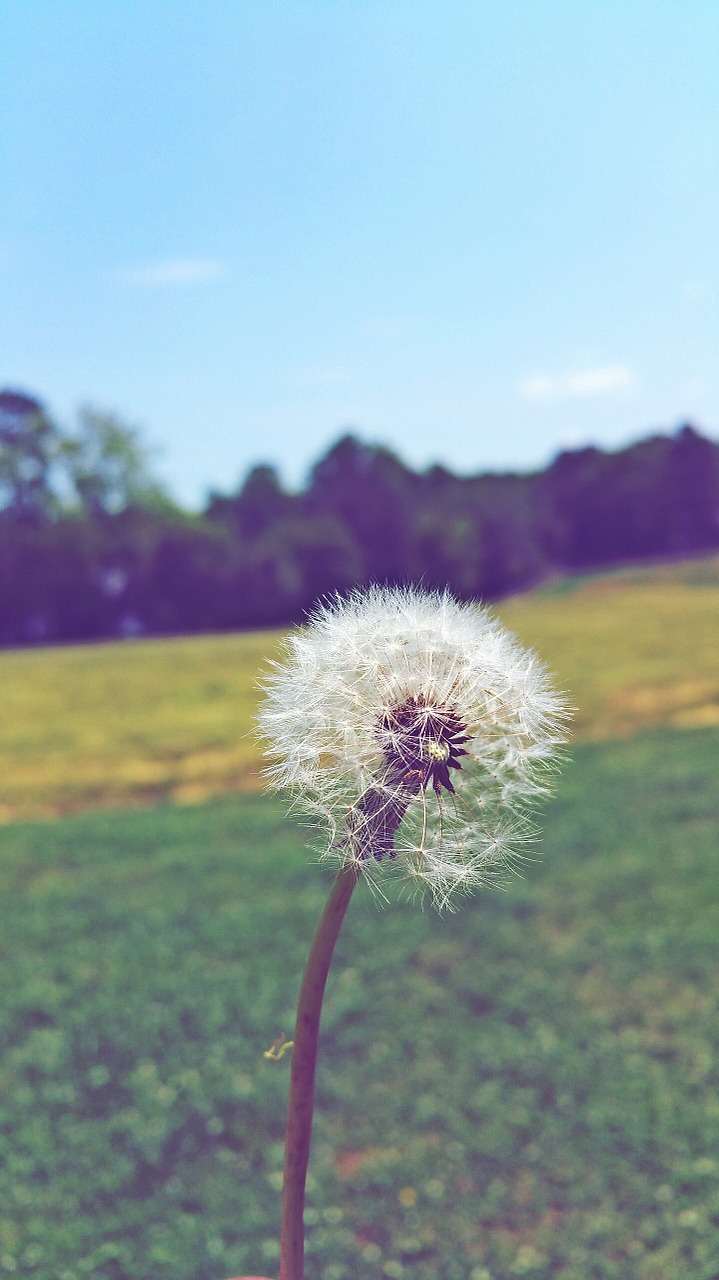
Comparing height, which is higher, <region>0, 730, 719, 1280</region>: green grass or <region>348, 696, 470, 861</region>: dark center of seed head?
<region>348, 696, 470, 861</region>: dark center of seed head

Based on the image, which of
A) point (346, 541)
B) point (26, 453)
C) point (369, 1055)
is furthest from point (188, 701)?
point (26, 453)

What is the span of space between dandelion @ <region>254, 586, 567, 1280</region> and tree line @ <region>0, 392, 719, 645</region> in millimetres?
21079

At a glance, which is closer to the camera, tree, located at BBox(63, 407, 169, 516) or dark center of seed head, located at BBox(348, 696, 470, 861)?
dark center of seed head, located at BBox(348, 696, 470, 861)

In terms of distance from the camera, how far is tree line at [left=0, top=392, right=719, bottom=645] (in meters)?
25.7

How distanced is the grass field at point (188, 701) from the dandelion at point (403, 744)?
6.89 metres

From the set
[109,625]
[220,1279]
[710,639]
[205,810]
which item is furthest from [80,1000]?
[109,625]

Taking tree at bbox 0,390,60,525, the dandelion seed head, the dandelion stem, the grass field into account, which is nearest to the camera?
the dandelion stem

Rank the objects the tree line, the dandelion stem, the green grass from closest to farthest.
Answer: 1. the dandelion stem
2. the green grass
3. the tree line

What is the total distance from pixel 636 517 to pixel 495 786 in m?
28.2

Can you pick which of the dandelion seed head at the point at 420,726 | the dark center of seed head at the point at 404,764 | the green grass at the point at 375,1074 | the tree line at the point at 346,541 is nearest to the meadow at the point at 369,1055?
the green grass at the point at 375,1074

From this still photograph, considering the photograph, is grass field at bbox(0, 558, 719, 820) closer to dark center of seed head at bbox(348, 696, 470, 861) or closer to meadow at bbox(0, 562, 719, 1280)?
meadow at bbox(0, 562, 719, 1280)

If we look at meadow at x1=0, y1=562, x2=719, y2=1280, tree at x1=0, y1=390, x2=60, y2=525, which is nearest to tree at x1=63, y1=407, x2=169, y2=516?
tree at x1=0, y1=390, x2=60, y2=525

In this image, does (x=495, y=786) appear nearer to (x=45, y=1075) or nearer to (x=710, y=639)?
(x=45, y=1075)

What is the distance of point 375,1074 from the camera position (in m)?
5.12
